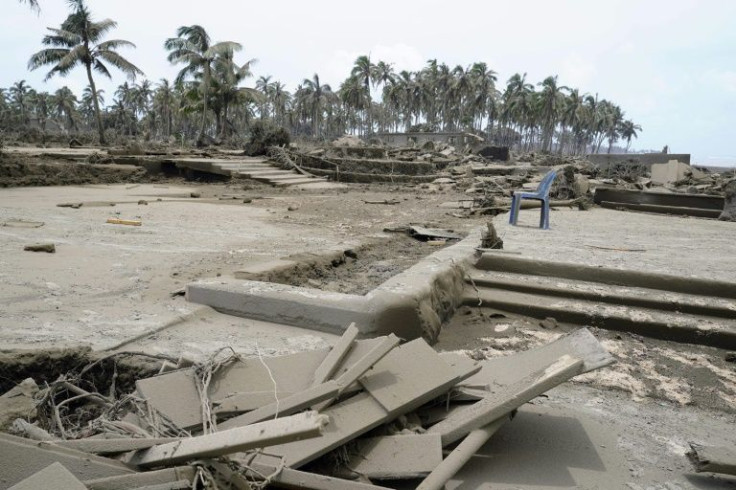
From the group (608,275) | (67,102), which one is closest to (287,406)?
(608,275)

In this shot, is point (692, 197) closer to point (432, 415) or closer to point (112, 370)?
point (432, 415)

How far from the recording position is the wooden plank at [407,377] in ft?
7.30

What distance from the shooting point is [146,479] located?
5.24ft

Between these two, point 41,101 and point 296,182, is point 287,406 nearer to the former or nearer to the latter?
point 296,182

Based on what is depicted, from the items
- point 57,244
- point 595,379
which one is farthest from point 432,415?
point 57,244

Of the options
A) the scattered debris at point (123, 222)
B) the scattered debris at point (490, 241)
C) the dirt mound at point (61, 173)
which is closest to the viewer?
the scattered debris at point (490, 241)

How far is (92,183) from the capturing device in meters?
14.4

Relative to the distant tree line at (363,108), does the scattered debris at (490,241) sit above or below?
below

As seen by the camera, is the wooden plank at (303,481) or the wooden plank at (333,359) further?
the wooden plank at (333,359)

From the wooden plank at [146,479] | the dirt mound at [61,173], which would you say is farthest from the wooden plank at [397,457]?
the dirt mound at [61,173]

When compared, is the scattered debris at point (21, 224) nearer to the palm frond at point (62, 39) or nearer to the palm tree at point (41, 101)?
the palm frond at point (62, 39)

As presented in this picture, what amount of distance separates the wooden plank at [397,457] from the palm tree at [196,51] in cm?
3094

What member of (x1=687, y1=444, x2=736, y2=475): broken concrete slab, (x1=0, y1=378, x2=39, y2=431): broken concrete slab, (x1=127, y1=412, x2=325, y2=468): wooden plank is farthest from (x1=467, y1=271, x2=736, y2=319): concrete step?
(x1=0, y1=378, x2=39, y2=431): broken concrete slab

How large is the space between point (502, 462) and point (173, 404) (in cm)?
154
